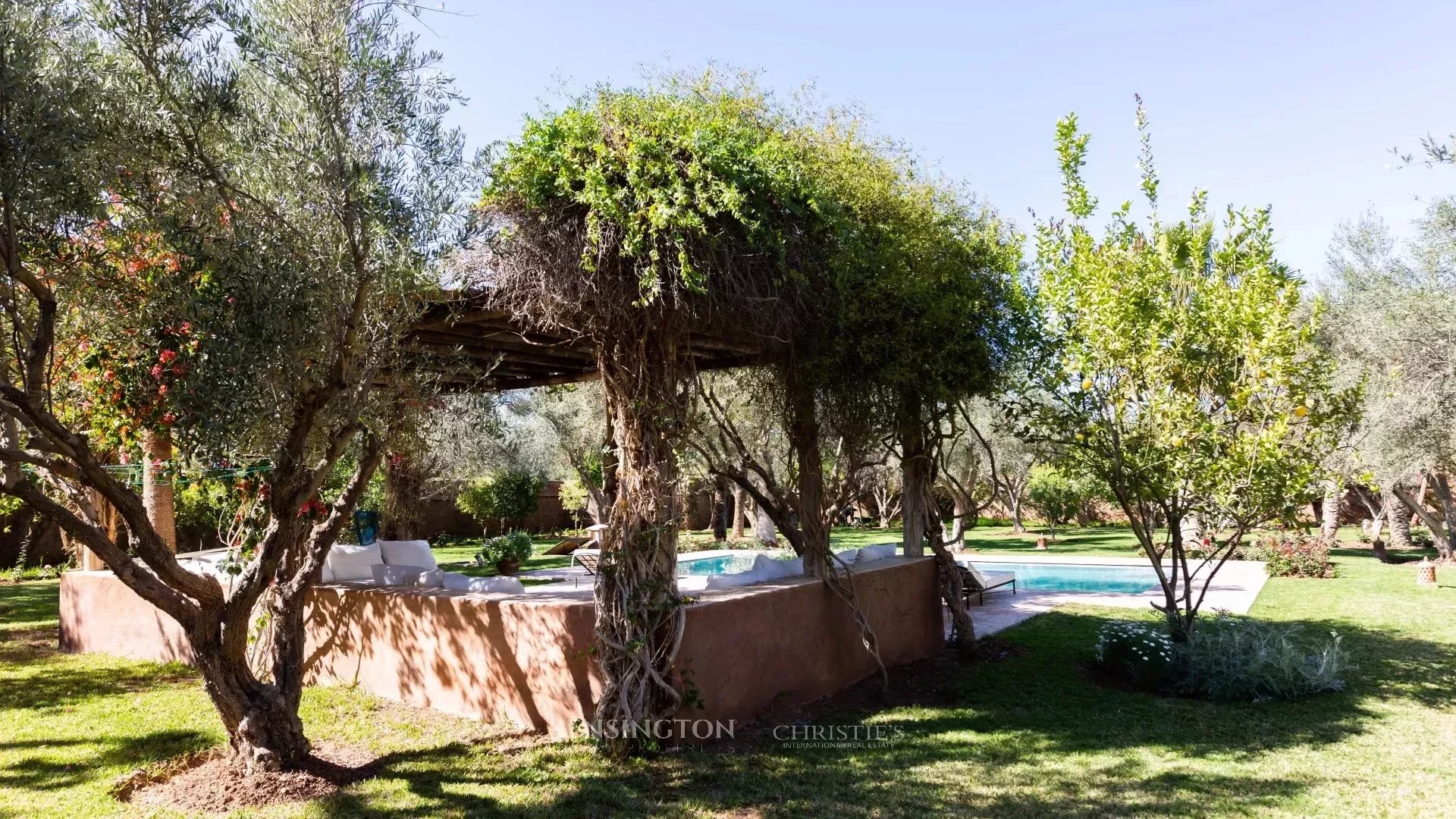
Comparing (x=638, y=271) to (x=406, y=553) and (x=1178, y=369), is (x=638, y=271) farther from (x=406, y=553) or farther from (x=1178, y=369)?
(x=406, y=553)

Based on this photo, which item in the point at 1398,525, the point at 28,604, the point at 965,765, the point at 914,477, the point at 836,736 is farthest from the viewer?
the point at 1398,525

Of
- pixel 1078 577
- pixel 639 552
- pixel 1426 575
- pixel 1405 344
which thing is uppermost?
pixel 1405 344

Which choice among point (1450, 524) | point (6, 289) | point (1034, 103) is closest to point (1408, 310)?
point (1450, 524)

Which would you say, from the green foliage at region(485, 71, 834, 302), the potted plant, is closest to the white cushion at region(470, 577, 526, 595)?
the green foliage at region(485, 71, 834, 302)

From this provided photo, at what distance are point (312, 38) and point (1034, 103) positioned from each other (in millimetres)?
8256

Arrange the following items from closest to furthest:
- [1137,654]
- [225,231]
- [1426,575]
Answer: [225,231] < [1137,654] < [1426,575]

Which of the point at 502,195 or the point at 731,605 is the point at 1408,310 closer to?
the point at 731,605

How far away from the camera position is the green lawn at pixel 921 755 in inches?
178

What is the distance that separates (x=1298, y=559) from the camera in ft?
47.8

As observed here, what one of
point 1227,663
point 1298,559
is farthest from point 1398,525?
point 1227,663

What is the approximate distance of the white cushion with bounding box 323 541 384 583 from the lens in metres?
7.72

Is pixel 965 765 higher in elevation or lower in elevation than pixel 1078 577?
higher

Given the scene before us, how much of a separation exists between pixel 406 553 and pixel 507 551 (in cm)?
542

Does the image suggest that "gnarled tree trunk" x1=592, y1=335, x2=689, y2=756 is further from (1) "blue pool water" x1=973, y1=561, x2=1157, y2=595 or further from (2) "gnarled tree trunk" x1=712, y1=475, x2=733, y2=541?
(2) "gnarled tree trunk" x1=712, y1=475, x2=733, y2=541
